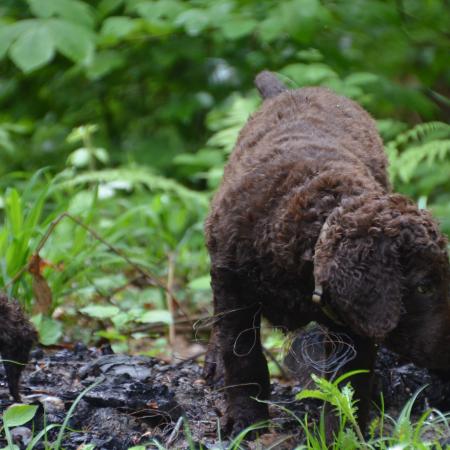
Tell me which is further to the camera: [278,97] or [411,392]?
[278,97]

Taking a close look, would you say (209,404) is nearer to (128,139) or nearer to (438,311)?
(438,311)

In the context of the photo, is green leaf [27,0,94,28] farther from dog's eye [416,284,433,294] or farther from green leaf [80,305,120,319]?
dog's eye [416,284,433,294]

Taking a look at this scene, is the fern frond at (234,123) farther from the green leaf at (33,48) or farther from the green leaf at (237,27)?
the green leaf at (33,48)

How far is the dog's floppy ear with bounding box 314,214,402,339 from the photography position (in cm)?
286

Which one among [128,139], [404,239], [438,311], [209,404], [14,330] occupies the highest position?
[404,239]

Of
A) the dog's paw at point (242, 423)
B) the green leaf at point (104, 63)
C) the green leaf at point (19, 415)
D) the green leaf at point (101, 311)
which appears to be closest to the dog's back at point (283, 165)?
the dog's paw at point (242, 423)

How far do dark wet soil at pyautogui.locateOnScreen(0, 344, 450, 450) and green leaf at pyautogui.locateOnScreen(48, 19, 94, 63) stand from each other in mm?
2150

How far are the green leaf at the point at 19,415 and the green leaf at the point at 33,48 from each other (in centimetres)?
303

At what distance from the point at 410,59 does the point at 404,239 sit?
3.80 meters

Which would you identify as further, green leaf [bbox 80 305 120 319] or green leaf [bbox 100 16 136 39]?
green leaf [bbox 100 16 136 39]

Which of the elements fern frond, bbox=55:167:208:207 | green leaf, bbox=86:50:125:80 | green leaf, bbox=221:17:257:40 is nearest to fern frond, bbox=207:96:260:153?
fern frond, bbox=55:167:208:207

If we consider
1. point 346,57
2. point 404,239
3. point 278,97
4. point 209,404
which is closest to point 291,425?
point 209,404

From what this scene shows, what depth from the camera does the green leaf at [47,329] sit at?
15.3 ft

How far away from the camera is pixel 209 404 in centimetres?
406
